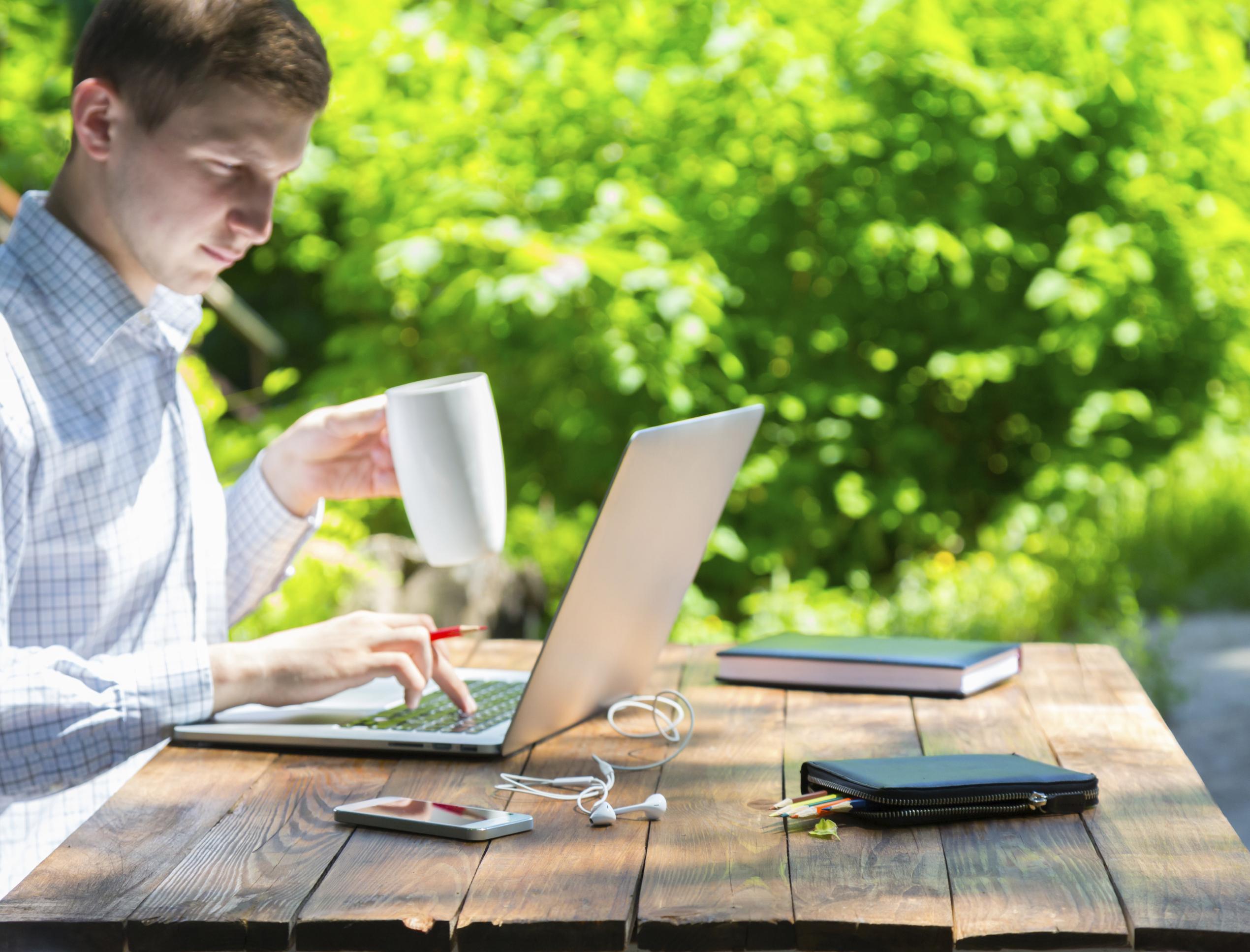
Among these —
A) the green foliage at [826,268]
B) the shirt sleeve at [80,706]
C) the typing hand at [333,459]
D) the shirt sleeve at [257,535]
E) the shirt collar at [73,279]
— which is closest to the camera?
the shirt sleeve at [80,706]

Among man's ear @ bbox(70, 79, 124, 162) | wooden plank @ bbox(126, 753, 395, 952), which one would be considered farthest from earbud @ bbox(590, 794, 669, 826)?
man's ear @ bbox(70, 79, 124, 162)

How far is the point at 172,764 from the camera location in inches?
51.9

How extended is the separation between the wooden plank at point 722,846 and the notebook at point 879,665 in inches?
3.9

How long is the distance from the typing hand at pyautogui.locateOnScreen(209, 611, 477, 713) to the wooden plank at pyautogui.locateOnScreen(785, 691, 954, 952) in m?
0.42

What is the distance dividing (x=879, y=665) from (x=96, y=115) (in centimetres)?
115

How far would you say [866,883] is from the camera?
3.14 ft

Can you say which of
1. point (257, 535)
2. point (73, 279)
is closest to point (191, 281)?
point (73, 279)

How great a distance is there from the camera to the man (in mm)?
1258

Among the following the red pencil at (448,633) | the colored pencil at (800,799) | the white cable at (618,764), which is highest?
the red pencil at (448,633)

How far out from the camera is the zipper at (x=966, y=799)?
1.10 metres

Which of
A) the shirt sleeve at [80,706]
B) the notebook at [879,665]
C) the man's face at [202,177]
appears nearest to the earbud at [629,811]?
the shirt sleeve at [80,706]

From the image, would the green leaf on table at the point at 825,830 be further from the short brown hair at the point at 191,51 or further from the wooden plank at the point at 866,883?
the short brown hair at the point at 191,51

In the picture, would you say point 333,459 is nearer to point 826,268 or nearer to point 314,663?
point 314,663

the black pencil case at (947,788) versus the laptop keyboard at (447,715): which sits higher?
the black pencil case at (947,788)
